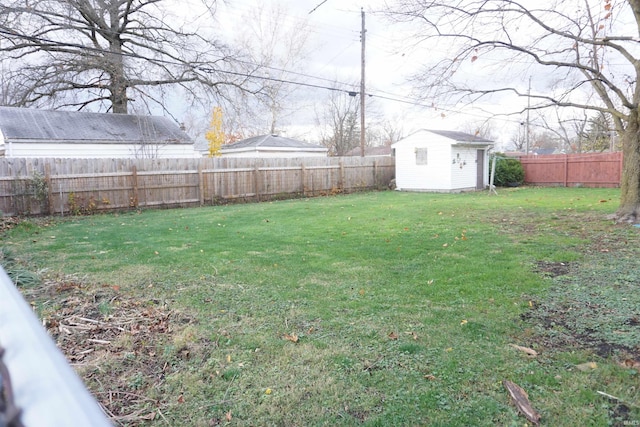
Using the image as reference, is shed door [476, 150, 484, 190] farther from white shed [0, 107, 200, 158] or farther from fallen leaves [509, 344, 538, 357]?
fallen leaves [509, 344, 538, 357]

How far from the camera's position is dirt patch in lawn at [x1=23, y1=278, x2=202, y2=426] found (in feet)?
8.69

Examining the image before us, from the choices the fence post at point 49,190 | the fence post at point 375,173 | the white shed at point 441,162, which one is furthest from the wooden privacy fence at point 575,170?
the fence post at point 49,190

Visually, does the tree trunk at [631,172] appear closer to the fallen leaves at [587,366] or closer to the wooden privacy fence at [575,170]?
the fallen leaves at [587,366]

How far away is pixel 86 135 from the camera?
1784 centimetres

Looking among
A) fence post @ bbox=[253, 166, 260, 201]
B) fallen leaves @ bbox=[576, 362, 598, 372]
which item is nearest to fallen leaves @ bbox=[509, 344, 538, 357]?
fallen leaves @ bbox=[576, 362, 598, 372]

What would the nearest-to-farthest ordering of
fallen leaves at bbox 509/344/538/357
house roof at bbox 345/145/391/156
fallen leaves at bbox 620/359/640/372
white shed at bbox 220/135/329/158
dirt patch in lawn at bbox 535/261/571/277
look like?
fallen leaves at bbox 620/359/640/372 → fallen leaves at bbox 509/344/538/357 → dirt patch in lawn at bbox 535/261/571/277 → white shed at bbox 220/135/329/158 → house roof at bbox 345/145/391/156

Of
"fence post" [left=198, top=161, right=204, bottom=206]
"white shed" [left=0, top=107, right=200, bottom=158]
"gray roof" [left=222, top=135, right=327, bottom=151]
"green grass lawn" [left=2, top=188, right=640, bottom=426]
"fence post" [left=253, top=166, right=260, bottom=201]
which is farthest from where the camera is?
"gray roof" [left=222, top=135, right=327, bottom=151]

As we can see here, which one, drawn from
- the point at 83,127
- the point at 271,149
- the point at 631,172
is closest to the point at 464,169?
the point at 271,149

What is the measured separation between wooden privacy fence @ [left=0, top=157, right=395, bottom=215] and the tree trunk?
11.4m

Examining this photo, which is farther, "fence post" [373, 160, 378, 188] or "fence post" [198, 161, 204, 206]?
"fence post" [373, 160, 378, 188]

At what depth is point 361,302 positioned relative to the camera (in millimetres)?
4215

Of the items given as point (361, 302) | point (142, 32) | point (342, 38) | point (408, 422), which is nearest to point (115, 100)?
point (142, 32)

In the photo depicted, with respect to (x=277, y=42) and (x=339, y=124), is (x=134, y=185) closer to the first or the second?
(x=277, y=42)

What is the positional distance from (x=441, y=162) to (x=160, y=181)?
37.7 feet
